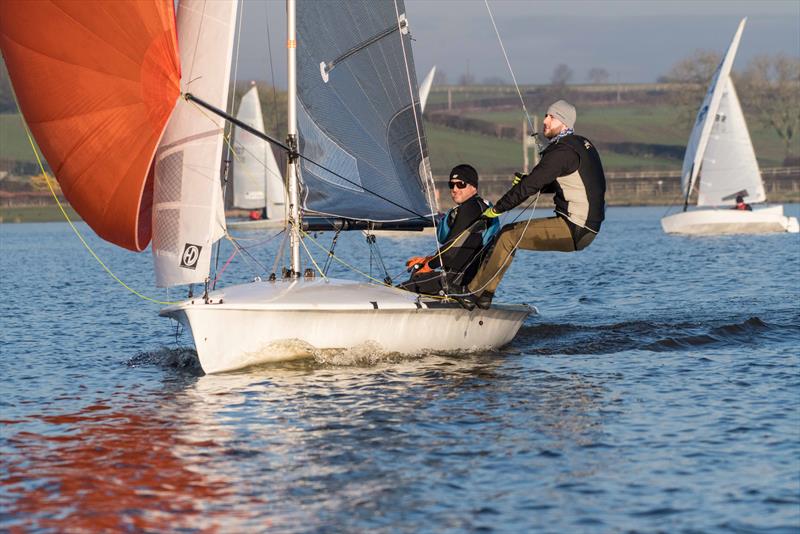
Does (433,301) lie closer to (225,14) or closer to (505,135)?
(225,14)

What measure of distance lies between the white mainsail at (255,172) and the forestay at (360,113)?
40.3 metres

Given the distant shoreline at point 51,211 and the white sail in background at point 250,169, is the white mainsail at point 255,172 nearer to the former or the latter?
the white sail in background at point 250,169

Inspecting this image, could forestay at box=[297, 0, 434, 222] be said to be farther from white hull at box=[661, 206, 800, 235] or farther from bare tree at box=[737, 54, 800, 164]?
bare tree at box=[737, 54, 800, 164]

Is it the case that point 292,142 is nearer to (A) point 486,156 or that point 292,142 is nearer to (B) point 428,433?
(B) point 428,433

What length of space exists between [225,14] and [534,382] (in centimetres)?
550

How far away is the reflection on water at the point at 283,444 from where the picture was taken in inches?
367

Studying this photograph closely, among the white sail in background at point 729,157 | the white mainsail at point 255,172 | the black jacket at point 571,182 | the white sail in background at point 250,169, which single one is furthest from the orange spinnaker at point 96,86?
the white sail in background at point 250,169

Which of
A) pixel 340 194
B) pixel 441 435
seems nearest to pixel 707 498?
pixel 441 435

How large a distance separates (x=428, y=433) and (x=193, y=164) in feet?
15.2

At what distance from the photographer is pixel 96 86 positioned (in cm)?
1364

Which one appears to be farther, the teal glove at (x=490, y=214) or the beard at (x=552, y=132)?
the beard at (x=552, y=132)

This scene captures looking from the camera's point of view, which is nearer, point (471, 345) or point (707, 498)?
point (707, 498)

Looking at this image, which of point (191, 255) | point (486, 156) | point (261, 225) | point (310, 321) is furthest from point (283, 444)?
point (486, 156)

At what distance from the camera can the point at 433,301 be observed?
15.2 m
